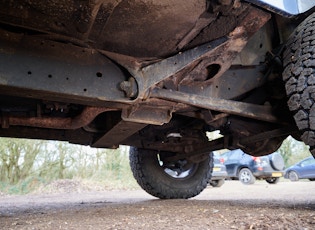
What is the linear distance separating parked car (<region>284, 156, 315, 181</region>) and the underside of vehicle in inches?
432

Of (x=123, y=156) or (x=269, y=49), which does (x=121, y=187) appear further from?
(x=269, y=49)

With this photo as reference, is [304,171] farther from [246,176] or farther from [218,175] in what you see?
[218,175]

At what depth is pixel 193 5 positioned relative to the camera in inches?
63.9

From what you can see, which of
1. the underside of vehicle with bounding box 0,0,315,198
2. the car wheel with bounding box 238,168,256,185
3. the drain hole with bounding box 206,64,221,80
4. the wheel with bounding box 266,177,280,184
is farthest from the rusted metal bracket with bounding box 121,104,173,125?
the wheel with bounding box 266,177,280,184

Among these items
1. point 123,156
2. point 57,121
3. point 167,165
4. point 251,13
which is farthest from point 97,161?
point 251,13

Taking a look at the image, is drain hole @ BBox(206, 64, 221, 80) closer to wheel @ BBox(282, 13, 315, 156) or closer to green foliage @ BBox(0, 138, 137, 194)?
wheel @ BBox(282, 13, 315, 156)

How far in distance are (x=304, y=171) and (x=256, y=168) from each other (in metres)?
2.29

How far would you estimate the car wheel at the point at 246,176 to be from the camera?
40.1 ft

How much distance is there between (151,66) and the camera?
1.94 m

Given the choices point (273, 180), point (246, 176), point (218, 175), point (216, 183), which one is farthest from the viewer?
point (246, 176)

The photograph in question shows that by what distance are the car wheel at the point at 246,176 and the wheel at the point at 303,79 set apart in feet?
35.1

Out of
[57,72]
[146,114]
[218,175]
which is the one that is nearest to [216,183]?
[218,175]

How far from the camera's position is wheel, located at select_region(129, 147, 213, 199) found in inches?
149

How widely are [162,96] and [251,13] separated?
2.41 feet
